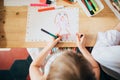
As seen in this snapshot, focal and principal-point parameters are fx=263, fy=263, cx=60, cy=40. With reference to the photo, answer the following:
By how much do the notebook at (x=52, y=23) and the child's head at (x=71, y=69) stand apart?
351 mm

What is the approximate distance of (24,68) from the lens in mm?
1898

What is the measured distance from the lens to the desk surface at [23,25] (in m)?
1.22

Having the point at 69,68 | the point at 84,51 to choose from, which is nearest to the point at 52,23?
the point at 84,51

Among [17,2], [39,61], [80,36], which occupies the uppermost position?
[17,2]

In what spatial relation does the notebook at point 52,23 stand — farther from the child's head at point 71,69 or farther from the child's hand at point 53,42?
the child's head at point 71,69

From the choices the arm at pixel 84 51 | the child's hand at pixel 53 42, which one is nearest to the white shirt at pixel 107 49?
the arm at pixel 84 51

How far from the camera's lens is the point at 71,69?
83 cm

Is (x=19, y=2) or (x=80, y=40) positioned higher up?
(x=19, y=2)

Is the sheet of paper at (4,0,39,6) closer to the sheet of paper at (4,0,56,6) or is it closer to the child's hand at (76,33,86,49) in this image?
the sheet of paper at (4,0,56,6)

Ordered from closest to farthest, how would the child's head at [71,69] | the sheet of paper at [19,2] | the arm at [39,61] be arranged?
the child's head at [71,69], the arm at [39,61], the sheet of paper at [19,2]

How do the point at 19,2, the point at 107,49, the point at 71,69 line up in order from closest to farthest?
the point at 71,69, the point at 107,49, the point at 19,2

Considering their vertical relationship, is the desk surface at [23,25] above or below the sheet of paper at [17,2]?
below

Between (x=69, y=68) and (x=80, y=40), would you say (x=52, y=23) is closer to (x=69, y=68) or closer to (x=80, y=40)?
(x=80, y=40)

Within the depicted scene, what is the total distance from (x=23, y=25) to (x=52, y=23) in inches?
5.5
